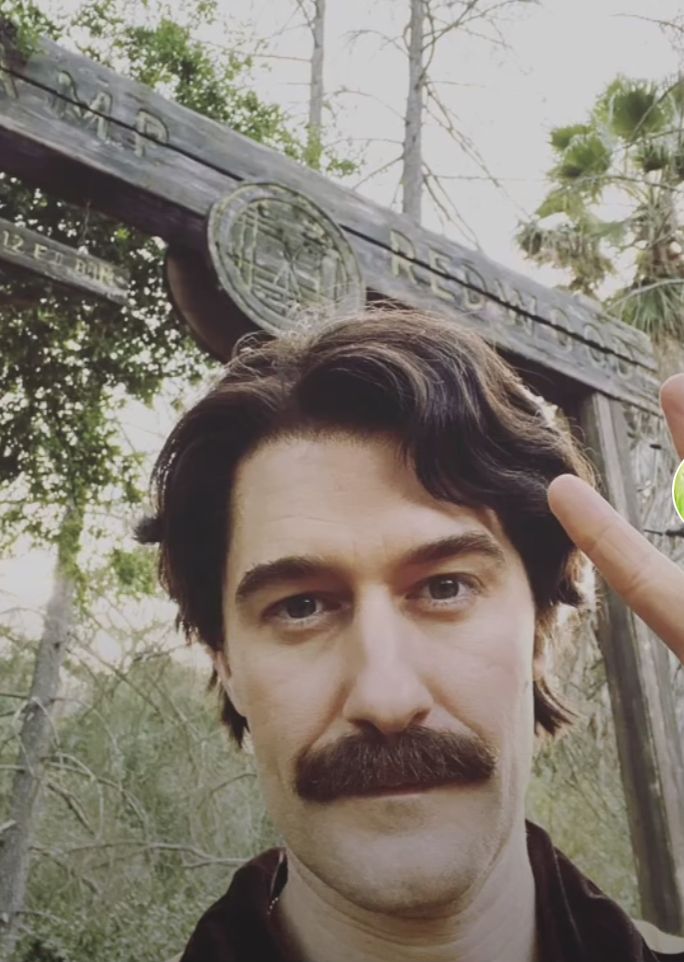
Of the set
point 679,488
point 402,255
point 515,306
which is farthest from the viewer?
point 515,306

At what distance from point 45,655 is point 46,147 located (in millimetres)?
563

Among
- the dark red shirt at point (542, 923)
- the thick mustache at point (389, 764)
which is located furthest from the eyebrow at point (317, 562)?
the dark red shirt at point (542, 923)

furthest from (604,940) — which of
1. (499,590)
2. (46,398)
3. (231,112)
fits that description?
(231,112)

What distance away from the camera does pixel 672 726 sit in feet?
4.04

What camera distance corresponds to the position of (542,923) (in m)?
0.72

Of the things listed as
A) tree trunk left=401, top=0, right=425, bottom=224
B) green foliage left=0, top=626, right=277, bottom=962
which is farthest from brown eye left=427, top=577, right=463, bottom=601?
→ tree trunk left=401, top=0, right=425, bottom=224

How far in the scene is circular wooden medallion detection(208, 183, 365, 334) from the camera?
1.07m

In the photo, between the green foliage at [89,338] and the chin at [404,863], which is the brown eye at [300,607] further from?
the green foliage at [89,338]

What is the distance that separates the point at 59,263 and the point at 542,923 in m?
0.81

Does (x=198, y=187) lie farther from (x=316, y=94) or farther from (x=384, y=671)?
(x=384, y=671)

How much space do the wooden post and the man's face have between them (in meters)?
0.51

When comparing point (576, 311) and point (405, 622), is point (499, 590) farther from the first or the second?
point (576, 311)

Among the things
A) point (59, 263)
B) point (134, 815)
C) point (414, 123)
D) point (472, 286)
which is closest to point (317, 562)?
point (134, 815)

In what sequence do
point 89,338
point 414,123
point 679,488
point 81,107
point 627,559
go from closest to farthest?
point 627,559
point 679,488
point 81,107
point 89,338
point 414,123
